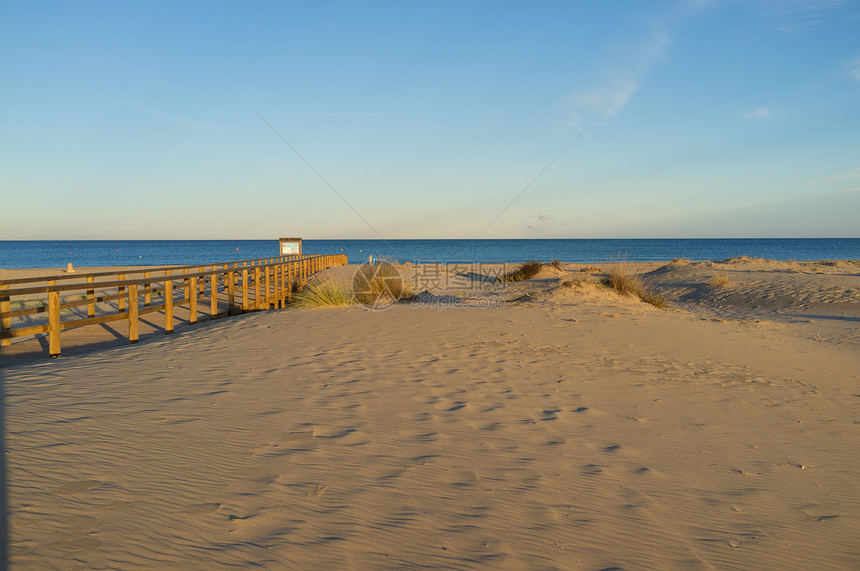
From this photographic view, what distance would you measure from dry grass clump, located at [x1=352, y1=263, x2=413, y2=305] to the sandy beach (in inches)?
235

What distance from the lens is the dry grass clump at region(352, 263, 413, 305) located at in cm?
1479

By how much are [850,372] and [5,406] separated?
1087cm

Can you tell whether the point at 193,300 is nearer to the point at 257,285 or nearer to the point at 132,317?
the point at 132,317

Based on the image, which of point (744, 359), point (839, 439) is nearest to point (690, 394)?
point (839, 439)

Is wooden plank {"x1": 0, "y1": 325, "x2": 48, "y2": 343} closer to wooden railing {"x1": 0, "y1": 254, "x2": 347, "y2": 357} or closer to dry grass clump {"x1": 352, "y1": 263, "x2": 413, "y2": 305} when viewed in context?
wooden railing {"x1": 0, "y1": 254, "x2": 347, "y2": 357}

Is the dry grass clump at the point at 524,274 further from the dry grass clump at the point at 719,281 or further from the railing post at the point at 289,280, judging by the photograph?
the railing post at the point at 289,280

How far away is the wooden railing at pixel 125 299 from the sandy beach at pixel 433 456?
84cm

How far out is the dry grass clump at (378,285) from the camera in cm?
1479

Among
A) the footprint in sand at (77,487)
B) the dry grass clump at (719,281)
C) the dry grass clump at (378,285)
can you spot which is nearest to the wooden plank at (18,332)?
the footprint in sand at (77,487)

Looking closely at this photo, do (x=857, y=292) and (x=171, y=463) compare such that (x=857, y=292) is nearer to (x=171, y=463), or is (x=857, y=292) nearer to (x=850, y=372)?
(x=850, y=372)

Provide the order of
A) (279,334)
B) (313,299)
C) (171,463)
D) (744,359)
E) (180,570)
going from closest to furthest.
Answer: (180,570)
(171,463)
(744,359)
(279,334)
(313,299)

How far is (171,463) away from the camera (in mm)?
3736

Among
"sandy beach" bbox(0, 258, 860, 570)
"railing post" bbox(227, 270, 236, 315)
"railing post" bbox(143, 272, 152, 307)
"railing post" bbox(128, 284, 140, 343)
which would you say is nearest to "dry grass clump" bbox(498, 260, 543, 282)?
"railing post" bbox(227, 270, 236, 315)

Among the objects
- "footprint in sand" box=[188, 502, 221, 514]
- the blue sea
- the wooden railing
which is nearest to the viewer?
"footprint in sand" box=[188, 502, 221, 514]
